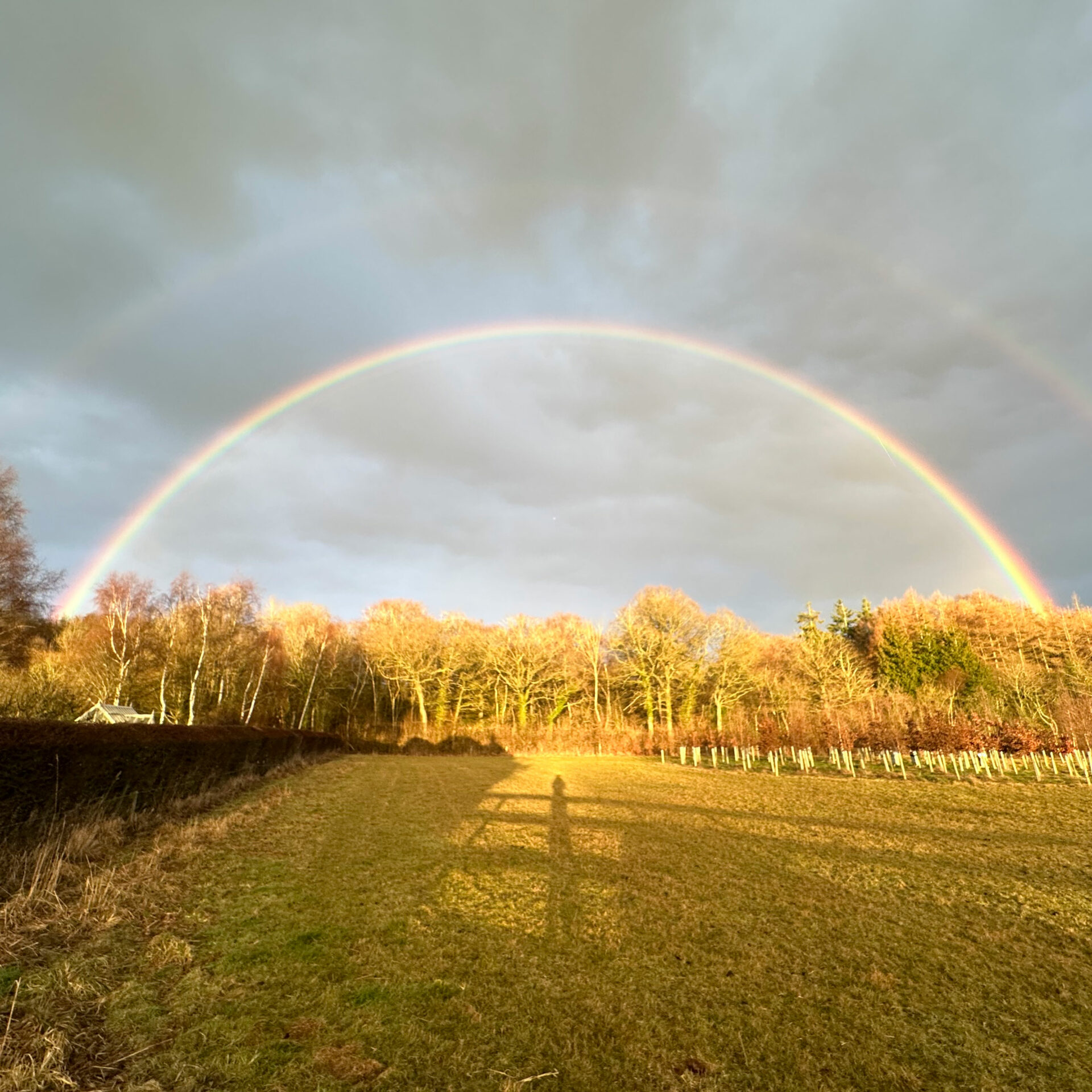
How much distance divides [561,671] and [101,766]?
44.5m

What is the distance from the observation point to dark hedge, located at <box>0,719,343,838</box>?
838cm

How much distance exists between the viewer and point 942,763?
A: 68.9 feet

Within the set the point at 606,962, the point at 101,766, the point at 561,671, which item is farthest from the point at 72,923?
the point at 561,671

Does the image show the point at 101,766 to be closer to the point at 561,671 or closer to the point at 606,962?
the point at 606,962

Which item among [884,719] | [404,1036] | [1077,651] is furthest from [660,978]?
[1077,651]

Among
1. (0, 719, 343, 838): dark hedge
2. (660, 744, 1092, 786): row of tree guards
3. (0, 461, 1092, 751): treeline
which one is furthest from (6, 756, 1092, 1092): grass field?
(0, 461, 1092, 751): treeline

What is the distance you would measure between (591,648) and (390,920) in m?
48.4

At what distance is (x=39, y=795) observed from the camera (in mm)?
8766

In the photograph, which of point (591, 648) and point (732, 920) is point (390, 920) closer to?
point (732, 920)

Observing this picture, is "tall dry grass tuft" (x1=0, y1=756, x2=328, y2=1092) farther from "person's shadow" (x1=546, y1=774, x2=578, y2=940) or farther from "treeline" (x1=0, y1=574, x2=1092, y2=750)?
"treeline" (x1=0, y1=574, x2=1092, y2=750)

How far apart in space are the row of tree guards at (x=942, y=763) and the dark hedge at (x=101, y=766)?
20.0 metres

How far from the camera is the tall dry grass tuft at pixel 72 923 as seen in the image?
3758 millimetres

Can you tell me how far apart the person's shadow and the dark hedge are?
739 cm

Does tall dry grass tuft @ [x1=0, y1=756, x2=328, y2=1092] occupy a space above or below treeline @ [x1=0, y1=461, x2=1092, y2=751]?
below
